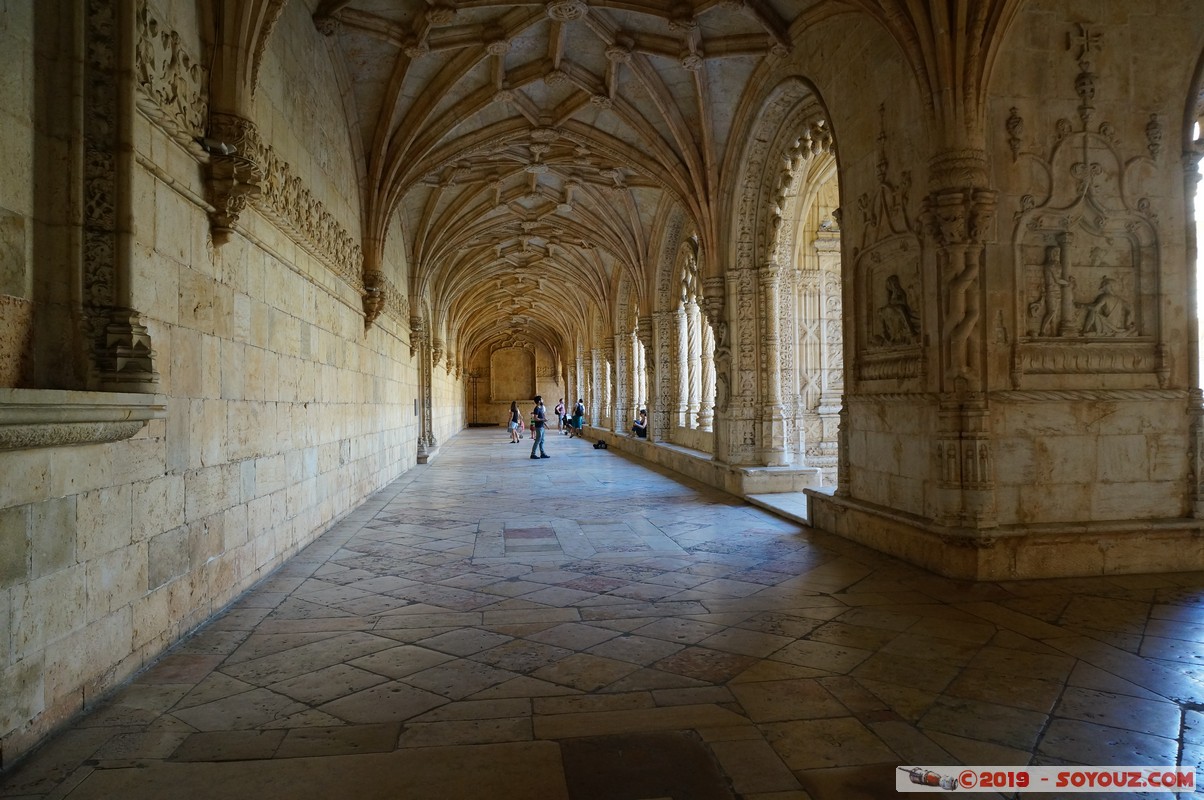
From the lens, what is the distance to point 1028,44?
5.20 metres

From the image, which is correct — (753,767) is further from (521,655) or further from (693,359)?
(693,359)

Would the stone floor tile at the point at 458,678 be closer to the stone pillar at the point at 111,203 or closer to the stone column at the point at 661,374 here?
the stone pillar at the point at 111,203

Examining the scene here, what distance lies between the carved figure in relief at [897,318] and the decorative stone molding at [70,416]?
5058 millimetres

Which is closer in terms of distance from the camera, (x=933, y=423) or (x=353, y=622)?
(x=353, y=622)

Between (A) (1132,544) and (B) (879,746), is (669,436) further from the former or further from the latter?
(B) (879,746)

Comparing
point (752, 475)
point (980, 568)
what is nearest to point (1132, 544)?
point (980, 568)

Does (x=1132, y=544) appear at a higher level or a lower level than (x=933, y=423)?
lower

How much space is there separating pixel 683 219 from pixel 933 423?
384 inches

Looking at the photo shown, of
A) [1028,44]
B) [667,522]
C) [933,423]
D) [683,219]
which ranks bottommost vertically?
[667,522]

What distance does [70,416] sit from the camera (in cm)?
274

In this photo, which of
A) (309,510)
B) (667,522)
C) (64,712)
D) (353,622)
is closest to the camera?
(64,712)

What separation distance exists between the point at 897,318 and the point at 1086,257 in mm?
1352

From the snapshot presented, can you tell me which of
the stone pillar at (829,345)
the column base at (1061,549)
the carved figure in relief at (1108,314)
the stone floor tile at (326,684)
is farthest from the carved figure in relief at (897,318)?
the stone pillar at (829,345)

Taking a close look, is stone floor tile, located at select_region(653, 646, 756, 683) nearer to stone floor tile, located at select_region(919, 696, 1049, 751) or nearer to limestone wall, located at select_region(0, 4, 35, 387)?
stone floor tile, located at select_region(919, 696, 1049, 751)
